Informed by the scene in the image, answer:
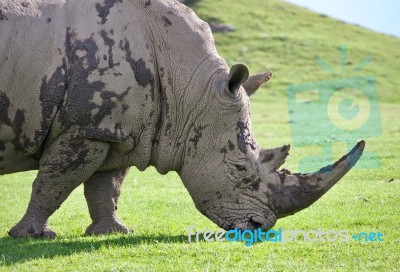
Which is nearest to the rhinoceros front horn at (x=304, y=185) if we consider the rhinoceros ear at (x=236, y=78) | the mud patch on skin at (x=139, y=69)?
the rhinoceros ear at (x=236, y=78)

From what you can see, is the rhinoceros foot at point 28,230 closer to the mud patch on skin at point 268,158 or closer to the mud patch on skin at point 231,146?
the mud patch on skin at point 231,146

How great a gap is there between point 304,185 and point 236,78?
1.38 metres

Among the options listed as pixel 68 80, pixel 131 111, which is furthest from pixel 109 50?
pixel 131 111

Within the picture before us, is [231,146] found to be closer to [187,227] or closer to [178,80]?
[178,80]

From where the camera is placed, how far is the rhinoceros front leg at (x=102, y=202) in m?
10.1

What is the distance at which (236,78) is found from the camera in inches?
364

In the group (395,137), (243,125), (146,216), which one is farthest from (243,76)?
(395,137)

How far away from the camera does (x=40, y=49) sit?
29.8 ft

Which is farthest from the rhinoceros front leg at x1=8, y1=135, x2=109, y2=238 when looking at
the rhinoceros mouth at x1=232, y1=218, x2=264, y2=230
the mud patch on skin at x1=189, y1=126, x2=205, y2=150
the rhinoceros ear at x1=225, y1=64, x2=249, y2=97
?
the rhinoceros mouth at x1=232, y1=218, x2=264, y2=230

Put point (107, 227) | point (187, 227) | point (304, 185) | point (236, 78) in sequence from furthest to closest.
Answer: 1. point (187, 227)
2. point (107, 227)
3. point (236, 78)
4. point (304, 185)

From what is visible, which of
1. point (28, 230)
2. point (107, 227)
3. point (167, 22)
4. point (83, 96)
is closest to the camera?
point (83, 96)

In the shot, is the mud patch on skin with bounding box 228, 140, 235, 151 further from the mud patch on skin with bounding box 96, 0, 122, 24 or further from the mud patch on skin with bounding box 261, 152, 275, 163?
the mud patch on skin with bounding box 96, 0, 122, 24

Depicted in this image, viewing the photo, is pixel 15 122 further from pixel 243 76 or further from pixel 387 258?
pixel 387 258

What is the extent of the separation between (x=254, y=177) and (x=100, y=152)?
5.62 ft
